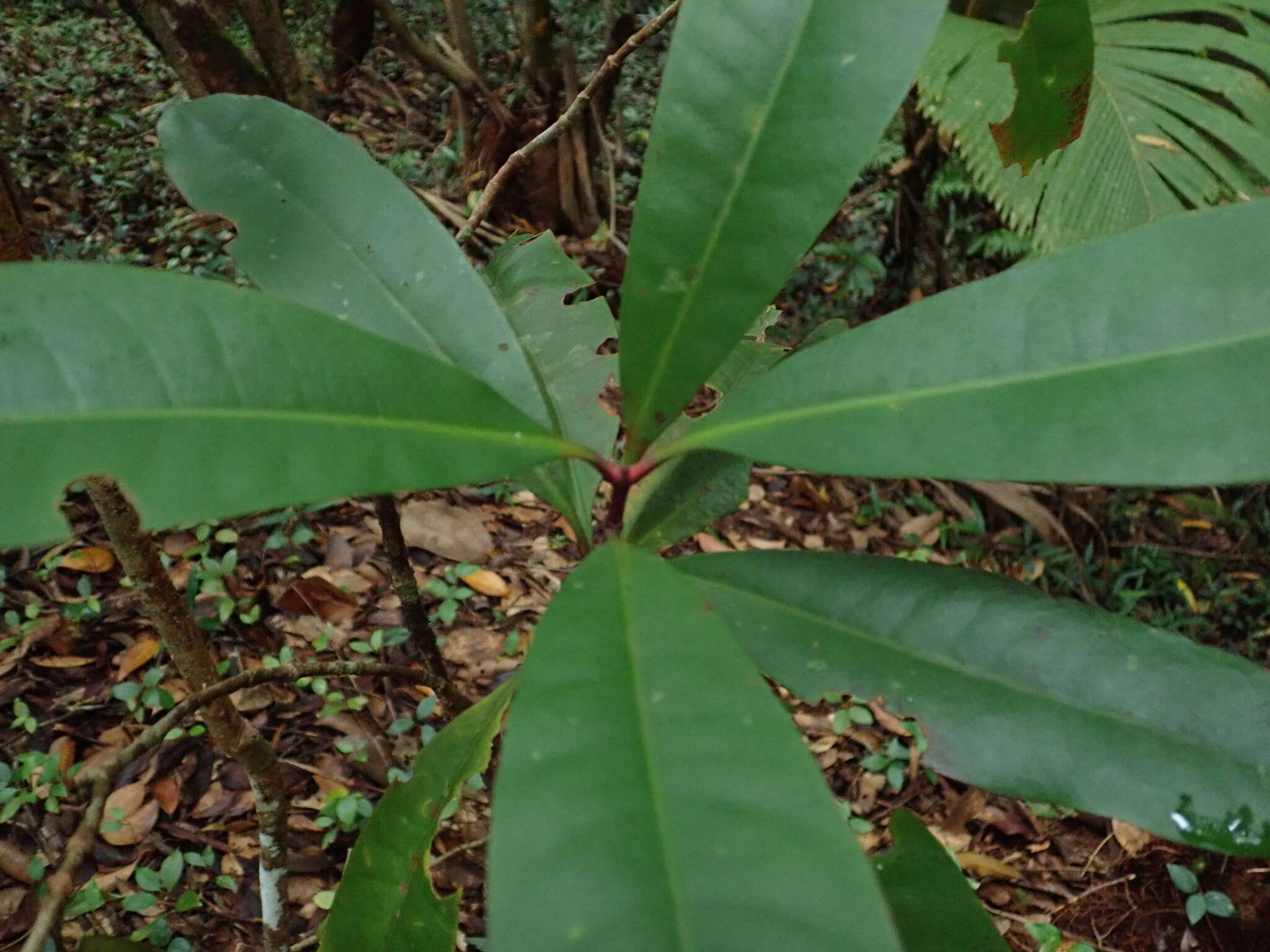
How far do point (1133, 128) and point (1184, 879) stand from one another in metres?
1.77

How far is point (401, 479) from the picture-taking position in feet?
1.48

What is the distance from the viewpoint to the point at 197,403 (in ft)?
1.46

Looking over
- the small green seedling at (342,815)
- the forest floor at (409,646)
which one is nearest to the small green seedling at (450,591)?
the forest floor at (409,646)

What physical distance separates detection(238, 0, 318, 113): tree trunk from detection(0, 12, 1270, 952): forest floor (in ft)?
1.63

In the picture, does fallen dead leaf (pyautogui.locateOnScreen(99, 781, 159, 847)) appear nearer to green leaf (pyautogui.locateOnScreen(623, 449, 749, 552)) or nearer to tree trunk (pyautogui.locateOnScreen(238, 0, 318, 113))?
green leaf (pyautogui.locateOnScreen(623, 449, 749, 552))

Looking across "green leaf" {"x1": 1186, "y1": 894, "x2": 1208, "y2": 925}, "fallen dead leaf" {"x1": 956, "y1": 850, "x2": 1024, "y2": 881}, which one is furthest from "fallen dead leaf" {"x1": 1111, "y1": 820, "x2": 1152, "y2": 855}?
"fallen dead leaf" {"x1": 956, "y1": 850, "x2": 1024, "y2": 881}

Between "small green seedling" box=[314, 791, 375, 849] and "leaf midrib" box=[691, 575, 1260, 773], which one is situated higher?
"leaf midrib" box=[691, 575, 1260, 773]

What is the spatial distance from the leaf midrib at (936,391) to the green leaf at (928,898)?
354 millimetres

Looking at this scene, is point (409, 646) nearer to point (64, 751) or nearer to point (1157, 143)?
point (64, 751)

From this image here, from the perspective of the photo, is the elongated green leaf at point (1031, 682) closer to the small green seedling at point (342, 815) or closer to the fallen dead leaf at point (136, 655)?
the small green seedling at point (342, 815)

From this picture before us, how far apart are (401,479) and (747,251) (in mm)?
283

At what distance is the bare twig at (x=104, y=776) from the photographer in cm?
49

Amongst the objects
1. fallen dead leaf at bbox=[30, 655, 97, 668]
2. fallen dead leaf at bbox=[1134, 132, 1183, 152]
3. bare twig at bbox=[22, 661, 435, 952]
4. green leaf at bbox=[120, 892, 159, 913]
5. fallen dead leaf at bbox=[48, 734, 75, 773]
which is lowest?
green leaf at bbox=[120, 892, 159, 913]

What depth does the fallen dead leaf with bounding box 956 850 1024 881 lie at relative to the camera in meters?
1.75
